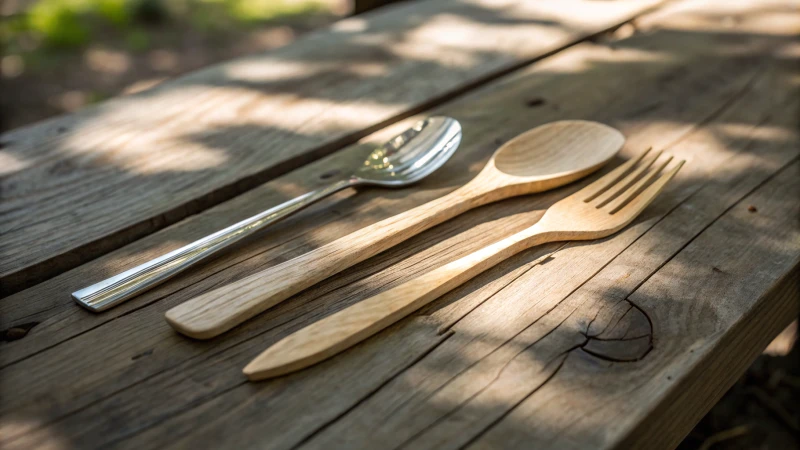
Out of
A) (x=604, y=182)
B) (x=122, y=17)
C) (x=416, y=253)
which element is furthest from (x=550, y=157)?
(x=122, y=17)

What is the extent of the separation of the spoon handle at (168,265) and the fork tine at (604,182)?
0.41 meters

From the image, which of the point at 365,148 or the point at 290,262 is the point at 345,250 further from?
the point at 365,148

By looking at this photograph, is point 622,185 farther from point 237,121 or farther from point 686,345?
point 237,121

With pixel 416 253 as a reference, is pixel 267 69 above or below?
above

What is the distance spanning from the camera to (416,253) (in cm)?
98

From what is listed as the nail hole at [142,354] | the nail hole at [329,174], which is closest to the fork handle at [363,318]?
the nail hole at [142,354]

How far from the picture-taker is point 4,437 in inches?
27.7

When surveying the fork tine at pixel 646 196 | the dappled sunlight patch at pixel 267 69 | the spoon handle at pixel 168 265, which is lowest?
the fork tine at pixel 646 196

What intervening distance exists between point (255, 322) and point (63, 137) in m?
0.73

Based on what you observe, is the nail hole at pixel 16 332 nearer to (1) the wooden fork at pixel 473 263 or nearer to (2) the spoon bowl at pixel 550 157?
(1) the wooden fork at pixel 473 263

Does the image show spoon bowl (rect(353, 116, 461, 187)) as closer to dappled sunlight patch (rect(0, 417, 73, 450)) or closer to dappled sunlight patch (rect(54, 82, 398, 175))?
dappled sunlight patch (rect(54, 82, 398, 175))

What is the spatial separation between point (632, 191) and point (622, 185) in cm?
2

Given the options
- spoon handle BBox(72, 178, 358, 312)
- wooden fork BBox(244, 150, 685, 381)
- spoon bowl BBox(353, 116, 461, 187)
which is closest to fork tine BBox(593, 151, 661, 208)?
wooden fork BBox(244, 150, 685, 381)

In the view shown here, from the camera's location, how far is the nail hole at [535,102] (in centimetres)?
144
